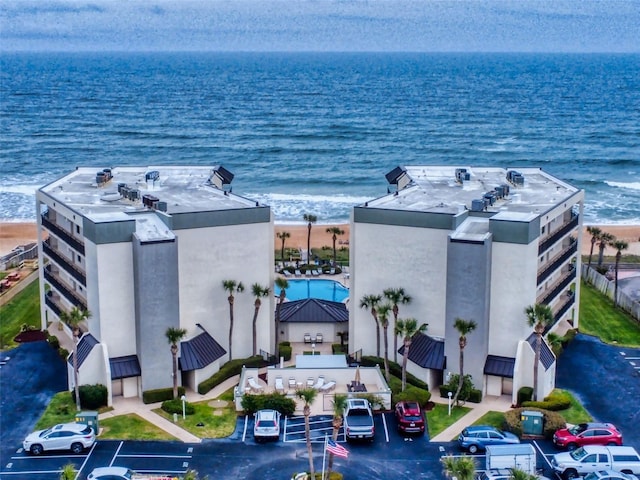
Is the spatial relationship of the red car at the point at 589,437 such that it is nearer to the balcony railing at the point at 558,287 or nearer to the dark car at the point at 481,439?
the dark car at the point at 481,439

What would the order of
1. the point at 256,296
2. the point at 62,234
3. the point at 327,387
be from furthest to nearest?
the point at 62,234, the point at 256,296, the point at 327,387

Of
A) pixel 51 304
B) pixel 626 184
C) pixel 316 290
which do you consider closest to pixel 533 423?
pixel 316 290

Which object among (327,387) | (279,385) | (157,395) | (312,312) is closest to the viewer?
(157,395)

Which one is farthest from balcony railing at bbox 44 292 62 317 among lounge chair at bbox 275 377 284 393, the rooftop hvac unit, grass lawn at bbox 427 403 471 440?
the rooftop hvac unit

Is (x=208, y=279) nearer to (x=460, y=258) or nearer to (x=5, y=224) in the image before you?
(x=460, y=258)

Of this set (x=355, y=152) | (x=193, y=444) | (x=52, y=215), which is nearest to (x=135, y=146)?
(x=355, y=152)

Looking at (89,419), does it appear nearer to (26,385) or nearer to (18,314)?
(26,385)

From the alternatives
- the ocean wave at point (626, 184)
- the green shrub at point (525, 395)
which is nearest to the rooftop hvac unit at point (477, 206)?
the green shrub at point (525, 395)
